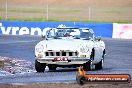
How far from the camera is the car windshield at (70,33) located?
1981 centimetres

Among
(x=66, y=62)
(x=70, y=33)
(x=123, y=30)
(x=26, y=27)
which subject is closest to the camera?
(x=66, y=62)

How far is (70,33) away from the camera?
2005 centimetres

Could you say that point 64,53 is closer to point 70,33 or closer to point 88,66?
point 88,66

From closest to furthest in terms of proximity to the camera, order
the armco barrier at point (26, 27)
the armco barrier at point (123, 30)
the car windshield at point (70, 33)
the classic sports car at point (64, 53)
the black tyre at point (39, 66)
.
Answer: the classic sports car at point (64, 53), the black tyre at point (39, 66), the car windshield at point (70, 33), the armco barrier at point (123, 30), the armco barrier at point (26, 27)

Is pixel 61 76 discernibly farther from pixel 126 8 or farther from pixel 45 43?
pixel 126 8

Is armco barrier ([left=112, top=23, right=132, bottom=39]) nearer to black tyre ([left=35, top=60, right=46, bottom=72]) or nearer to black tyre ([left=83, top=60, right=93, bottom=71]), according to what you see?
black tyre ([left=83, top=60, right=93, bottom=71])

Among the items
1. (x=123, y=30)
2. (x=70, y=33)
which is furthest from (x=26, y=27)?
(x=70, y=33)

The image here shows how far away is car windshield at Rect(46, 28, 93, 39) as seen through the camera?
65.0ft

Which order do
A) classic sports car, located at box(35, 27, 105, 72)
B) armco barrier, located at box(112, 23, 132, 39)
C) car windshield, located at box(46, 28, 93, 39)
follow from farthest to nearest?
armco barrier, located at box(112, 23, 132, 39)
car windshield, located at box(46, 28, 93, 39)
classic sports car, located at box(35, 27, 105, 72)

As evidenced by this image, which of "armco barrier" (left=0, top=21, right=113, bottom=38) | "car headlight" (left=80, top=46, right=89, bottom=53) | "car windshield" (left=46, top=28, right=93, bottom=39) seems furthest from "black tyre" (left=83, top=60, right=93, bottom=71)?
"armco barrier" (left=0, top=21, right=113, bottom=38)

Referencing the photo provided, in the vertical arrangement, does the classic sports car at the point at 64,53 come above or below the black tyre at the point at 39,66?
above

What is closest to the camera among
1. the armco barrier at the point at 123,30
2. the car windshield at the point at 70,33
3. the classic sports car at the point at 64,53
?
the classic sports car at the point at 64,53

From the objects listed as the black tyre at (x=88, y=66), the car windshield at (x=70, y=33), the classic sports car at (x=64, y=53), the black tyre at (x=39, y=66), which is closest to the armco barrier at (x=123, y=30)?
the car windshield at (x=70, y=33)

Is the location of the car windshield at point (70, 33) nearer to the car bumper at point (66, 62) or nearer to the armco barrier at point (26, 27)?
the car bumper at point (66, 62)
